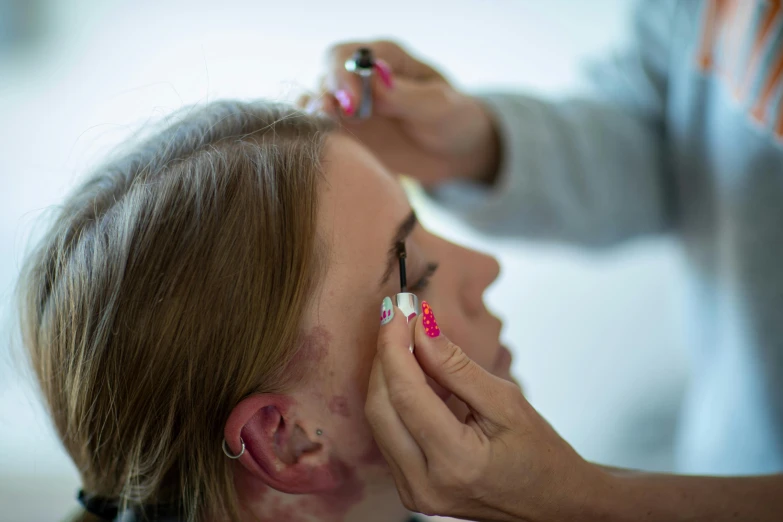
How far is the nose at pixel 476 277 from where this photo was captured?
813mm

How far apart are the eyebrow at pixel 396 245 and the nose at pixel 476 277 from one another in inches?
4.5

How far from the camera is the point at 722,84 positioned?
0.95 meters

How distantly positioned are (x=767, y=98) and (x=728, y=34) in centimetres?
13

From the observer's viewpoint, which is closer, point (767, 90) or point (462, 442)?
point (462, 442)

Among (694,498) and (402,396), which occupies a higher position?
(402,396)

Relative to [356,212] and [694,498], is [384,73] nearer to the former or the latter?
[356,212]

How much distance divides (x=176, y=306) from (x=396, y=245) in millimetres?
246

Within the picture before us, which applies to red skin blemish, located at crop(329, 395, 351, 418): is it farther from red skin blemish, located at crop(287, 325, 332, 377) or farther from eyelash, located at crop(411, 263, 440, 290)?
eyelash, located at crop(411, 263, 440, 290)

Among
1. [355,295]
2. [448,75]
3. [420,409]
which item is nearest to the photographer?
[420,409]

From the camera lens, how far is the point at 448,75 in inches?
56.4

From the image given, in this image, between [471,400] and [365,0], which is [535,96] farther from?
[471,400]

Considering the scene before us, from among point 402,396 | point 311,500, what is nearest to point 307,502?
point 311,500

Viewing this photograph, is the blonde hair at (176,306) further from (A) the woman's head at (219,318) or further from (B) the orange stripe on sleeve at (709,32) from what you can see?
(B) the orange stripe on sleeve at (709,32)

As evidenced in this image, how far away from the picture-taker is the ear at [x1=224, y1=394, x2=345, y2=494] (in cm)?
66
